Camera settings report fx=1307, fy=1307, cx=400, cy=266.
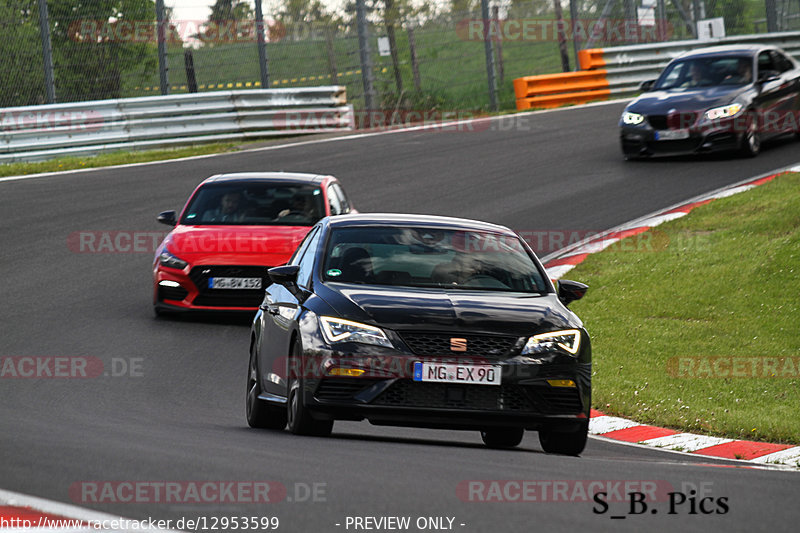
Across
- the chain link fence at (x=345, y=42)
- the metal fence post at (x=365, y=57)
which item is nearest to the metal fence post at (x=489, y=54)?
the chain link fence at (x=345, y=42)

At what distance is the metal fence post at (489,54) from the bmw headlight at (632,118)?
8.34 meters

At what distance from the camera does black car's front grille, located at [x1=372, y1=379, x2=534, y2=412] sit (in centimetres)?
751

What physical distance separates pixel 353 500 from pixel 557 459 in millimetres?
2162

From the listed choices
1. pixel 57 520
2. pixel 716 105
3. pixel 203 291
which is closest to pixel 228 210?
pixel 203 291

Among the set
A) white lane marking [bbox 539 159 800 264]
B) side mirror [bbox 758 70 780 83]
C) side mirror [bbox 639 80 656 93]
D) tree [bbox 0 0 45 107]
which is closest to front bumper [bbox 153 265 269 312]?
white lane marking [bbox 539 159 800 264]

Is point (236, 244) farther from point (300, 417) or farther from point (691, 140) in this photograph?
point (691, 140)

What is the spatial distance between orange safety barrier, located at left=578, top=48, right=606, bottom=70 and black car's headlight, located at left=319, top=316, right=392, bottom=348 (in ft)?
77.6

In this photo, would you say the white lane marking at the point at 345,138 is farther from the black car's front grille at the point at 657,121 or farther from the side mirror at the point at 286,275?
the side mirror at the point at 286,275

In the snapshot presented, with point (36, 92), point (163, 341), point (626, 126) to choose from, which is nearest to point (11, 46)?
point (36, 92)

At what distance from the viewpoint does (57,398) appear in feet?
33.1

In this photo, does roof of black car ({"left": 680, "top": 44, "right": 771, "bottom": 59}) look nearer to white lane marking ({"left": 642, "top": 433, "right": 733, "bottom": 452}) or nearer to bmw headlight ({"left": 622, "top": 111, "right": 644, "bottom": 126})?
bmw headlight ({"left": 622, "top": 111, "right": 644, "bottom": 126})

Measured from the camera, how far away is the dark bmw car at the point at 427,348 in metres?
7.53

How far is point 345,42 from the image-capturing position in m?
27.3

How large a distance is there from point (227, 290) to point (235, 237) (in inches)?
26.4
